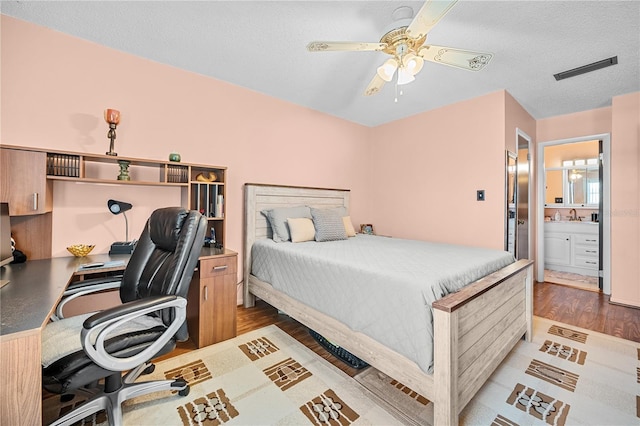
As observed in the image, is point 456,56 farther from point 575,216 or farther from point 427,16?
point 575,216

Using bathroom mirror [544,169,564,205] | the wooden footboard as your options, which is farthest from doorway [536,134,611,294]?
the wooden footboard

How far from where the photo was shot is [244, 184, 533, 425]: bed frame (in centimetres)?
132

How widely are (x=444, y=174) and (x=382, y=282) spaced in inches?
101

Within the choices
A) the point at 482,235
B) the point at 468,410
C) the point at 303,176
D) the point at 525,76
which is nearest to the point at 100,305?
the point at 303,176

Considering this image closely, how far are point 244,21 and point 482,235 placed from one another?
333 cm

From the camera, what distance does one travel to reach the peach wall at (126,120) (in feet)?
6.74

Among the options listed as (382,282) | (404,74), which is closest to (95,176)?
(382,282)

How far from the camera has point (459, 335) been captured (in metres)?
1.43

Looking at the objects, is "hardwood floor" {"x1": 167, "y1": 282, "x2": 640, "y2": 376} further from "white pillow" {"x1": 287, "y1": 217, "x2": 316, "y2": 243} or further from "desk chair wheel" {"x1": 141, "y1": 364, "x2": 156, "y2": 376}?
"white pillow" {"x1": 287, "y1": 217, "x2": 316, "y2": 243}

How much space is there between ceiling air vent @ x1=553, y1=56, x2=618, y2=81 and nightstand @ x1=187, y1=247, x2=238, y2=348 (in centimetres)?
378

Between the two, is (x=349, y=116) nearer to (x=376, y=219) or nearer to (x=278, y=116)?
(x=278, y=116)

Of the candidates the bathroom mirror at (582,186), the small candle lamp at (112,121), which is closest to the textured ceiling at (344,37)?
the small candle lamp at (112,121)

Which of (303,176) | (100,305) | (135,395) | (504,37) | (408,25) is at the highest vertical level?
(504,37)

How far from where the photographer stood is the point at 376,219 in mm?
4559
